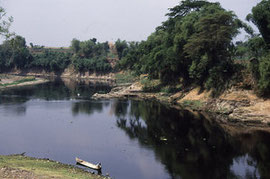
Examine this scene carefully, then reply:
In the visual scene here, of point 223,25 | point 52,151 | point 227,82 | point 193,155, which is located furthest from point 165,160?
point 223,25

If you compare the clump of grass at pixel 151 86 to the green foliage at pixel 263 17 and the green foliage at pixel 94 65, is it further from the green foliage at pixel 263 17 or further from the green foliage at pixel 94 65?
the green foliage at pixel 94 65

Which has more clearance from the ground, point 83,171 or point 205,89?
point 205,89

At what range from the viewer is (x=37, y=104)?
77.2 meters

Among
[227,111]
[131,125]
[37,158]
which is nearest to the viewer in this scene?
[37,158]

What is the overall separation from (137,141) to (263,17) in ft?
110

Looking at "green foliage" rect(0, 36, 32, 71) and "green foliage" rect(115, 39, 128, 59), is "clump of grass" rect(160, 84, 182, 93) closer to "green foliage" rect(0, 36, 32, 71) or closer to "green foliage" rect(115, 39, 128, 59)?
"green foliage" rect(115, 39, 128, 59)

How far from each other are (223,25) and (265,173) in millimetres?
40230

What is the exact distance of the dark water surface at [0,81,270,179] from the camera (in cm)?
3528

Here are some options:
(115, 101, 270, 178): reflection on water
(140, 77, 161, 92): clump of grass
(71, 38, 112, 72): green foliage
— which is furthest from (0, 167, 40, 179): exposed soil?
(71, 38, 112, 72): green foliage

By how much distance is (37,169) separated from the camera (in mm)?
30234

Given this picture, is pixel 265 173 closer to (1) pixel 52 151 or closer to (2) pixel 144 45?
(1) pixel 52 151

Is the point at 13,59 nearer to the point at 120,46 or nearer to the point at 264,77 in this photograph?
the point at 120,46

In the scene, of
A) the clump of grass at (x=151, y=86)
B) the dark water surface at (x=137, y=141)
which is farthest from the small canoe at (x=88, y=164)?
the clump of grass at (x=151, y=86)

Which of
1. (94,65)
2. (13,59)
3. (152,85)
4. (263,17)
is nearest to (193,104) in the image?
(152,85)
